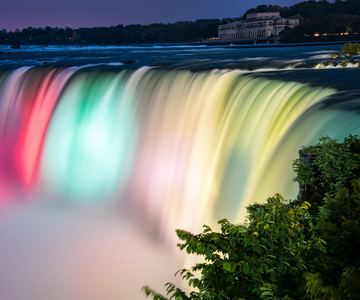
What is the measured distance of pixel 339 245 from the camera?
573 cm

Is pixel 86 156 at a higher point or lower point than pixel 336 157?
lower

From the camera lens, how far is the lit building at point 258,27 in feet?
335

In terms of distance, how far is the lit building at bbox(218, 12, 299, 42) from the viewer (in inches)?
4025

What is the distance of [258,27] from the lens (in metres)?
114

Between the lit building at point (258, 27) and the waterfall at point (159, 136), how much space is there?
77.3 m

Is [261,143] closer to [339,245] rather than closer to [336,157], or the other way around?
[336,157]

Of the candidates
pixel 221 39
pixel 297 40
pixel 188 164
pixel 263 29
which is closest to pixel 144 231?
pixel 188 164

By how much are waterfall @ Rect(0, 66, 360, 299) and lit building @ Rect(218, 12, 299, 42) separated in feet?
254

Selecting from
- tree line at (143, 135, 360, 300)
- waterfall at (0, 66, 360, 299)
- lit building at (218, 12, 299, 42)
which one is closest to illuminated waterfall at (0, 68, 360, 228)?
waterfall at (0, 66, 360, 299)

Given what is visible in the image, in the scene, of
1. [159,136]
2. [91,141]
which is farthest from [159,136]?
[91,141]

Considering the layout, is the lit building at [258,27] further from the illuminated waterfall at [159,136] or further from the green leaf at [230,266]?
the green leaf at [230,266]

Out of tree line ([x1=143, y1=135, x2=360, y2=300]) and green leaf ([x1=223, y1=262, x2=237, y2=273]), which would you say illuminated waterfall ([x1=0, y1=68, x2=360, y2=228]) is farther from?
green leaf ([x1=223, y1=262, x2=237, y2=273])

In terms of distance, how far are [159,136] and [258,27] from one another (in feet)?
333

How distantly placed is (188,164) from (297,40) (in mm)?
69694
